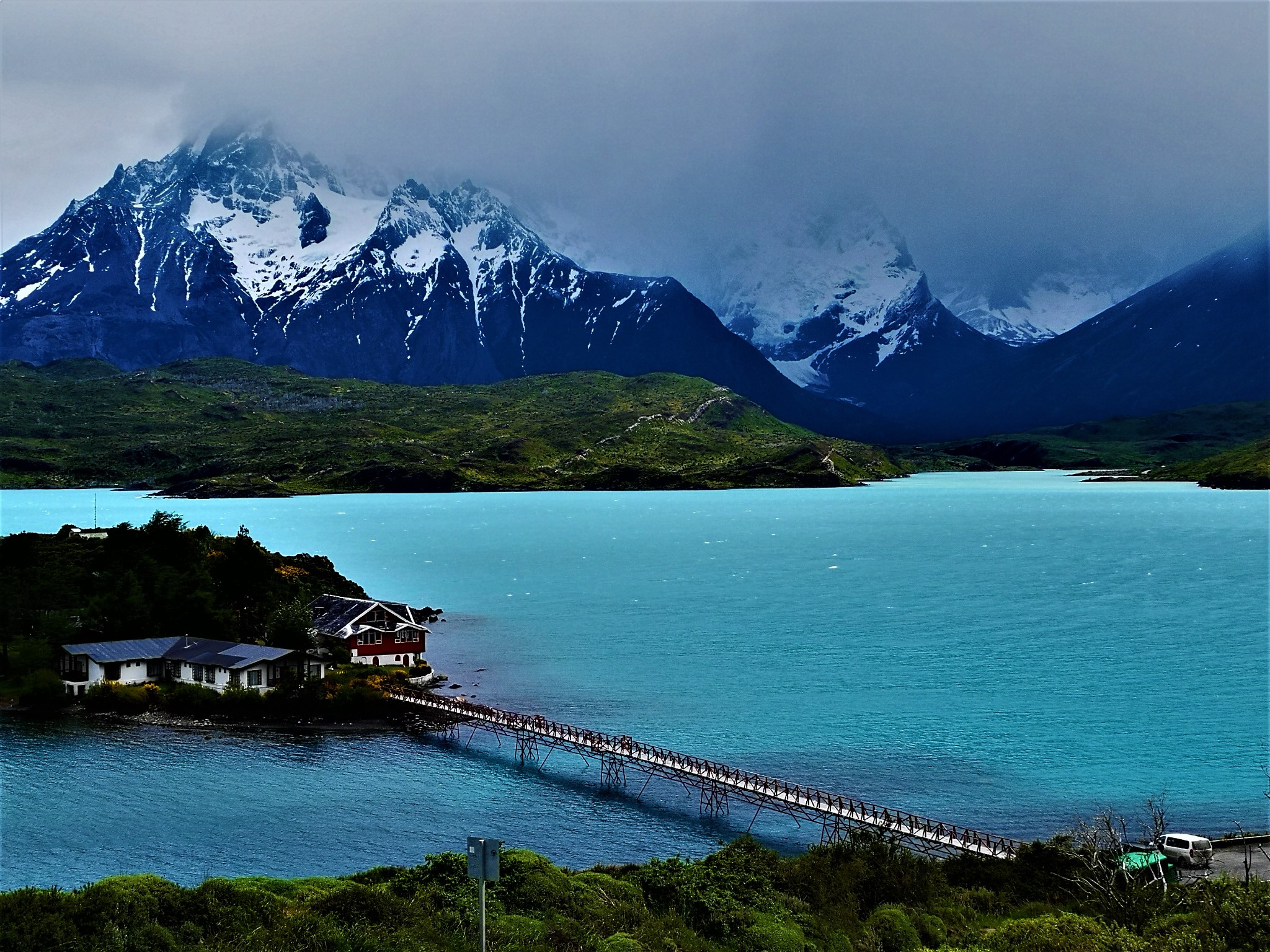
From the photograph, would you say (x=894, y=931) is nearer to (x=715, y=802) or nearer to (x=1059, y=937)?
(x=1059, y=937)

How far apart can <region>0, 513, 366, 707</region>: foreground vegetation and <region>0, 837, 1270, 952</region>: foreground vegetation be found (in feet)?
155

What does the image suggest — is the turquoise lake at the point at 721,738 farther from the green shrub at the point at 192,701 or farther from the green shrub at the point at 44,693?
the green shrub at the point at 192,701

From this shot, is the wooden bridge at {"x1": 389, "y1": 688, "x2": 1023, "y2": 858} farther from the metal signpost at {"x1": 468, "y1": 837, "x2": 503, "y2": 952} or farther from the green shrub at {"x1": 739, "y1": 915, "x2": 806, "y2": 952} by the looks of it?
the metal signpost at {"x1": 468, "y1": 837, "x2": 503, "y2": 952}

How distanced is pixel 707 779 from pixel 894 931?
935 inches

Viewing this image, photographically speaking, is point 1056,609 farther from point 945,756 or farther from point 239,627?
point 239,627

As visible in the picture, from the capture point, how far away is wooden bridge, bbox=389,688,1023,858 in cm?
5159

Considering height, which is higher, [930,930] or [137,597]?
[137,597]

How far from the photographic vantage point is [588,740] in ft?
222

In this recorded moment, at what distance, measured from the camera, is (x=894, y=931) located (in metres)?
36.9

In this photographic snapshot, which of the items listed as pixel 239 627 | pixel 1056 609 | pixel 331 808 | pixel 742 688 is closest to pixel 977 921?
pixel 331 808

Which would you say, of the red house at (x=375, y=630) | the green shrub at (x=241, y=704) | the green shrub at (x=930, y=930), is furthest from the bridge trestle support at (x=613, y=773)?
the red house at (x=375, y=630)

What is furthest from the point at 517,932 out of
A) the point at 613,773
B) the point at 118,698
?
the point at 118,698

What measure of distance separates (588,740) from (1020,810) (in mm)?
25236

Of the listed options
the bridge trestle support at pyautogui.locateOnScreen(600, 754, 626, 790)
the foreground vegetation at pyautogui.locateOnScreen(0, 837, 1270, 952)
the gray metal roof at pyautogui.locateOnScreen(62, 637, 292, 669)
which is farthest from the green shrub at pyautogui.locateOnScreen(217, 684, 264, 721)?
the foreground vegetation at pyautogui.locateOnScreen(0, 837, 1270, 952)
